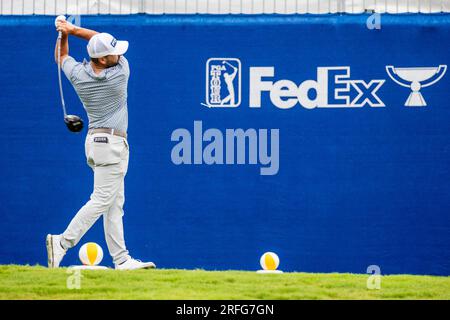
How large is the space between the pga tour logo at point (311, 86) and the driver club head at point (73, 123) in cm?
151

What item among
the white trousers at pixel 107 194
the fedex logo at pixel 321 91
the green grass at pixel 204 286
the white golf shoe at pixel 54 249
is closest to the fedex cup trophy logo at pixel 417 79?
→ the fedex logo at pixel 321 91

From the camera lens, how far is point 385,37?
13.3 meters

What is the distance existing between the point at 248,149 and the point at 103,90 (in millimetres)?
2080

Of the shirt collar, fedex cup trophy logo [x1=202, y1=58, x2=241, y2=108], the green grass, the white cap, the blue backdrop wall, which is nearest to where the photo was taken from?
the green grass

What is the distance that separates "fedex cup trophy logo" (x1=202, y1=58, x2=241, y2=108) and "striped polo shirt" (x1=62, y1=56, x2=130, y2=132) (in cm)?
163

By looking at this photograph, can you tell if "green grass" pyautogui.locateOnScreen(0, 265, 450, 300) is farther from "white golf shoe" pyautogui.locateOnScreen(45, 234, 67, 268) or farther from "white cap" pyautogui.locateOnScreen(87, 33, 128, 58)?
"white cap" pyautogui.locateOnScreen(87, 33, 128, 58)

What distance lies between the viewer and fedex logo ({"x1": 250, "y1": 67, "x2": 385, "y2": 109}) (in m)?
13.3

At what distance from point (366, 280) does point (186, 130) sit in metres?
3.22

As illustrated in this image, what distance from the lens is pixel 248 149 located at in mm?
13312

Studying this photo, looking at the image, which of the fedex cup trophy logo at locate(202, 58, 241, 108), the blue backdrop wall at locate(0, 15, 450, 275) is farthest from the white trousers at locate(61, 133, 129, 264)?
the fedex cup trophy logo at locate(202, 58, 241, 108)

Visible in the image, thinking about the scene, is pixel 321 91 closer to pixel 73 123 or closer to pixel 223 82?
pixel 223 82
